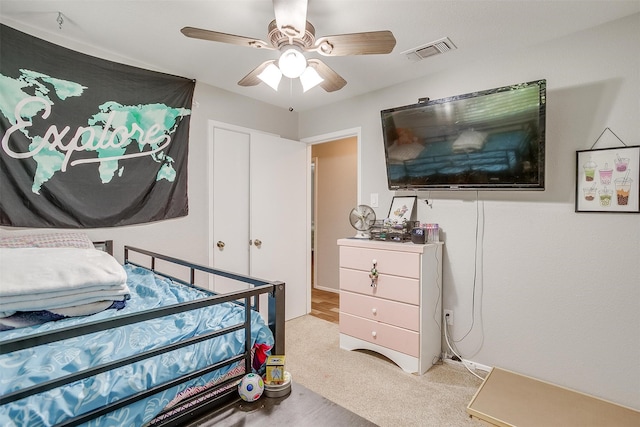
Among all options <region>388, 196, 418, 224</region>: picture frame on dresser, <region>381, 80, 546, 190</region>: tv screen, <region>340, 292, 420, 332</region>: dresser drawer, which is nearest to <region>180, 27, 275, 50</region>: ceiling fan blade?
<region>381, 80, 546, 190</region>: tv screen

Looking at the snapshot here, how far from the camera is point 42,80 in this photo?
1.98 m

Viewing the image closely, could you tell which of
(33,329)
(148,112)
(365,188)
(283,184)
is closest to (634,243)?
(365,188)

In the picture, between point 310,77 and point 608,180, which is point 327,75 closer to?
point 310,77

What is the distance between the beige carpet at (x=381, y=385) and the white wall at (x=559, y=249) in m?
0.46

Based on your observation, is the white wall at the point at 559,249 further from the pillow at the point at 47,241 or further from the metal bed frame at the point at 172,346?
the pillow at the point at 47,241

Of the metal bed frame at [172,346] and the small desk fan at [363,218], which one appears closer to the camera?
the metal bed frame at [172,346]

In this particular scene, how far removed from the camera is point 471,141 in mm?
2244

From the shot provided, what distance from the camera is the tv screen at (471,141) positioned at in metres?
2.01

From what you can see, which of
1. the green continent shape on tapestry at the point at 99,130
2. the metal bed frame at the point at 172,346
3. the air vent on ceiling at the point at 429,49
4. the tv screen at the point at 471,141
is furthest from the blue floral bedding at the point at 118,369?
the air vent on ceiling at the point at 429,49

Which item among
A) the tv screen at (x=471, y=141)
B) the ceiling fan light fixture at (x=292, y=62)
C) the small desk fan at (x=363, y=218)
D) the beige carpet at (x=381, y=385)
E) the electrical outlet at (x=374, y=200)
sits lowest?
the beige carpet at (x=381, y=385)

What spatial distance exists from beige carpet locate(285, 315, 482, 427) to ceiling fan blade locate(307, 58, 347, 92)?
6.71ft

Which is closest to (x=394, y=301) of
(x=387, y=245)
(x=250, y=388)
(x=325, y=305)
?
(x=387, y=245)

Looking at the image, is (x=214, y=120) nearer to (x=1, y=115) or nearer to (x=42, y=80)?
(x=42, y=80)

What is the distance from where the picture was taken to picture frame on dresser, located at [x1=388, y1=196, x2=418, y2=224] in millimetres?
2719
